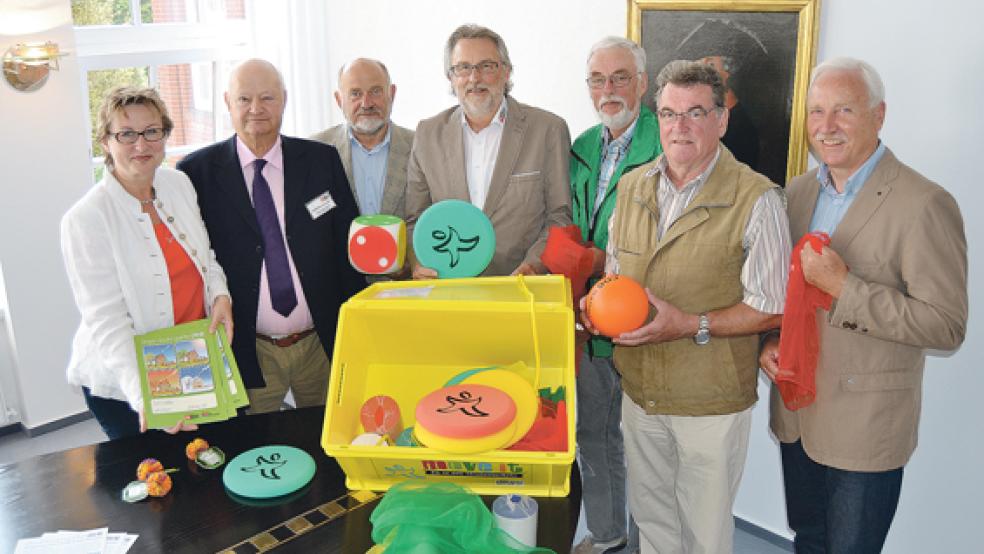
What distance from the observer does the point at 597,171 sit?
2.93 meters

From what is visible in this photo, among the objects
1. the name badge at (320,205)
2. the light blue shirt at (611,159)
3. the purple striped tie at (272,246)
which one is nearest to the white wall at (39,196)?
the purple striped tie at (272,246)

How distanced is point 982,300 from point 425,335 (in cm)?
192

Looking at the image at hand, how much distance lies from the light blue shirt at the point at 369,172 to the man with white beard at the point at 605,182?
0.86 metres

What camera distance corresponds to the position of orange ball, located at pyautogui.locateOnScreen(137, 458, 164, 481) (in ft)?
6.70

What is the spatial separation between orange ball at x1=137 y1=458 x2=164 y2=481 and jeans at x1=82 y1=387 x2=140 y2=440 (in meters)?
0.51

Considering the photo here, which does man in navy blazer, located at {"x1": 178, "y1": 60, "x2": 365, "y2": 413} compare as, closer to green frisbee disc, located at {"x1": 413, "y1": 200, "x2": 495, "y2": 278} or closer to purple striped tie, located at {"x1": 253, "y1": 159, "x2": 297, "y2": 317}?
Answer: purple striped tie, located at {"x1": 253, "y1": 159, "x2": 297, "y2": 317}

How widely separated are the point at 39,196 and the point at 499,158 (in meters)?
2.74

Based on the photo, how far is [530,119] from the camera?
297 cm

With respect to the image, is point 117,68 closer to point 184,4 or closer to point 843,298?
point 184,4

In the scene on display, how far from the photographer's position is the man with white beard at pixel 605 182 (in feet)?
9.34

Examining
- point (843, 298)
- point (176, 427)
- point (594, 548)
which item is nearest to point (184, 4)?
point (176, 427)

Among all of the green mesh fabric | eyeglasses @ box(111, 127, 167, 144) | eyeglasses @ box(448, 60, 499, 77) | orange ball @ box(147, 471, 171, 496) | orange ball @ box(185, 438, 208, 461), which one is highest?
eyeglasses @ box(448, 60, 499, 77)

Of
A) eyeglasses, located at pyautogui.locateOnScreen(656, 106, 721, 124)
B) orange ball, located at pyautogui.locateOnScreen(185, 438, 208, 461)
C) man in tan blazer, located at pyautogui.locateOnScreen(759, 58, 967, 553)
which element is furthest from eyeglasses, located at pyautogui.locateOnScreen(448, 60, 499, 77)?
orange ball, located at pyautogui.locateOnScreen(185, 438, 208, 461)

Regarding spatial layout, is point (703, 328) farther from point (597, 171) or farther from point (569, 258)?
point (597, 171)
